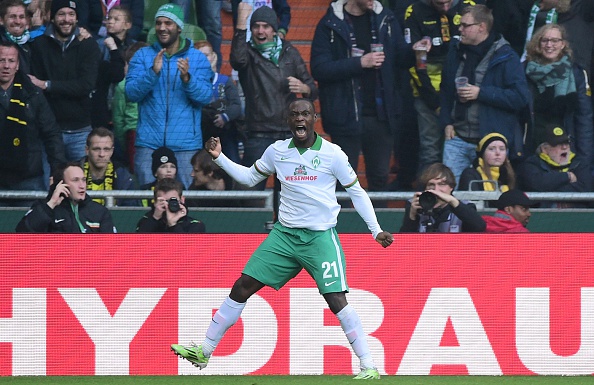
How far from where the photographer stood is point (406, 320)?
7.61 meters

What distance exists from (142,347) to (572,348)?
3.26 meters

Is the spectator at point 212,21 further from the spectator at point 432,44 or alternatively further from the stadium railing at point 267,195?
the spectator at point 432,44

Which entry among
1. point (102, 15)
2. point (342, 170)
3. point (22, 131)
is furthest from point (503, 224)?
point (102, 15)

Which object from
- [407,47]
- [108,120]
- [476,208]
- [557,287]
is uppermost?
[407,47]

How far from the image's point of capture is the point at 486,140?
8.52m

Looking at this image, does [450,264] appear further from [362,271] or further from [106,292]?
[106,292]

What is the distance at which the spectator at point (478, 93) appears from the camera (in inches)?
337

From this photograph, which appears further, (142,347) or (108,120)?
(108,120)

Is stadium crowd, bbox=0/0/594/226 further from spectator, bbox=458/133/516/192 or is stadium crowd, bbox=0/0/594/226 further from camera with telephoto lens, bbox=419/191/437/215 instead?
camera with telephoto lens, bbox=419/191/437/215

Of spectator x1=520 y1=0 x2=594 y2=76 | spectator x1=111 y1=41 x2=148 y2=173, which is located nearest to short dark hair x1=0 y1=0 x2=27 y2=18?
spectator x1=111 y1=41 x2=148 y2=173

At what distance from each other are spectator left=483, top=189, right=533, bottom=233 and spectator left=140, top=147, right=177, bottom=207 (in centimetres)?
258

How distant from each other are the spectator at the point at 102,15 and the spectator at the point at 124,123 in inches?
13.8

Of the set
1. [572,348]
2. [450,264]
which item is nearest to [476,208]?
[450,264]

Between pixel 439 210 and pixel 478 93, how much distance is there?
4.18ft
